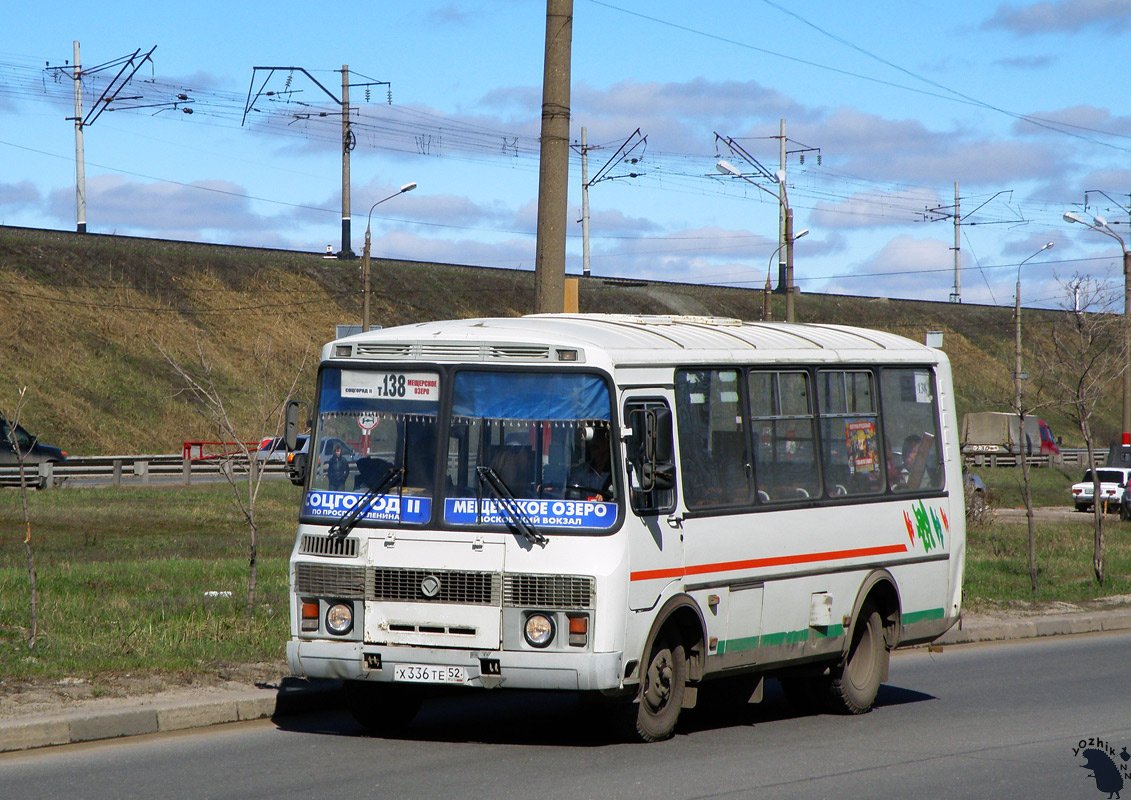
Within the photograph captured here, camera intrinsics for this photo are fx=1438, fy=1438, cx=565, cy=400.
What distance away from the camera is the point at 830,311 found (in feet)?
277

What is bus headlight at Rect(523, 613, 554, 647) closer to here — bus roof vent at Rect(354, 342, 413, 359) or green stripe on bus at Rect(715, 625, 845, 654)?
green stripe on bus at Rect(715, 625, 845, 654)

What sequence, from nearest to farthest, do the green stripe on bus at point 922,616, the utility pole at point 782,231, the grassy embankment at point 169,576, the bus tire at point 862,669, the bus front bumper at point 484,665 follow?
the bus front bumper at point 484,665 < the bus tire at point 862,669 < the grassy embankment at point 169,576 < the green stripe on bus at point 922,616 < the utility pole at point 782,231

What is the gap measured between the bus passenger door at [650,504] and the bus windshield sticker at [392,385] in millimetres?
1218

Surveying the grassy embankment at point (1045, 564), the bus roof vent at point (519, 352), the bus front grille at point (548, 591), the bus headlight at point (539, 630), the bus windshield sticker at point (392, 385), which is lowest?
the grassy embankment at point (1045, 564)

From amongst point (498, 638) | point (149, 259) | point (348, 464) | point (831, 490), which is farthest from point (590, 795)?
point (149, 259)

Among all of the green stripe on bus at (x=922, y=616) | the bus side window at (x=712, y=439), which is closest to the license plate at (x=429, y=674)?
the bus side window at (x=712, y=439)

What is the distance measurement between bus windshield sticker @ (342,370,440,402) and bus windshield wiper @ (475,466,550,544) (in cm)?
60

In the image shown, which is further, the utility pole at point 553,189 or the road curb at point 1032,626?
the road curb at point 1032,626

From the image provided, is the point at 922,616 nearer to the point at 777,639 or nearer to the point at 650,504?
the point at 777,639

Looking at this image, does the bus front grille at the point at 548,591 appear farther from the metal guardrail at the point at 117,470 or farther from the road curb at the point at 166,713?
the metal guardrail at the point at 117,470

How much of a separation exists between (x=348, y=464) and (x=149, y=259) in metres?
53.8

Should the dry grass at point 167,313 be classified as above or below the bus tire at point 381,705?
above

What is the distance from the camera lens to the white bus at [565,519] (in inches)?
332

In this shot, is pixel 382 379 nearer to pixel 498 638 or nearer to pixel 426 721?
pixel 498 638
